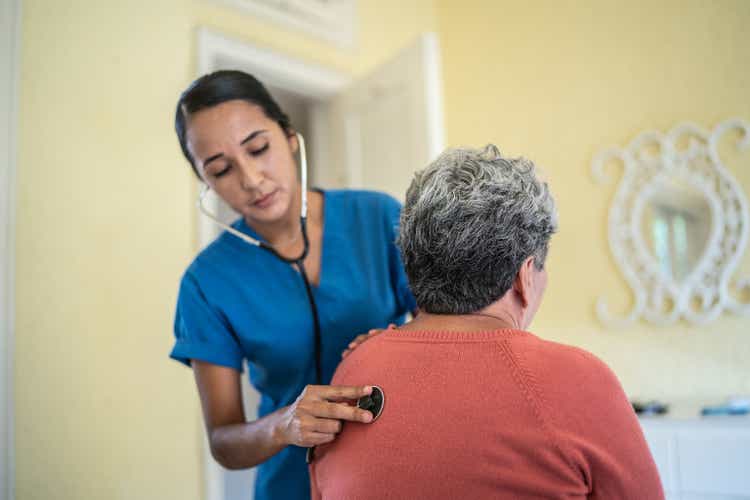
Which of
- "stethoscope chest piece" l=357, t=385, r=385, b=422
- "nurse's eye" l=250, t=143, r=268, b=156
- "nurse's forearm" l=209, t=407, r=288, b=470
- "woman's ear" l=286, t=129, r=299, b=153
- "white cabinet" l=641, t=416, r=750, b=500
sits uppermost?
"woman's ear" l=286, t=129, r=299, b=153

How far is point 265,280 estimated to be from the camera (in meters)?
1.15

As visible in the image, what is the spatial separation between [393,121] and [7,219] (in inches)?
52.7

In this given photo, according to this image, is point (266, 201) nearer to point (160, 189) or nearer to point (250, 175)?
point (250, 175)

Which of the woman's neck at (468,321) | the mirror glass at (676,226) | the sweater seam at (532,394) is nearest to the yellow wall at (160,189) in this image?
the mirror glass at (676,226)

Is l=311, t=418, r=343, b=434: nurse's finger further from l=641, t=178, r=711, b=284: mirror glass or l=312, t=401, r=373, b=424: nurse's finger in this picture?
l=641, t=178, r=711, b=284: mirror glass

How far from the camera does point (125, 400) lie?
1792 millimetres

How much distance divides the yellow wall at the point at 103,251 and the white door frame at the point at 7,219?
0.13ft

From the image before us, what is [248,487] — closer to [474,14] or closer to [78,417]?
[78,417]

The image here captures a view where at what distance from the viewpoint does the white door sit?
202 cm

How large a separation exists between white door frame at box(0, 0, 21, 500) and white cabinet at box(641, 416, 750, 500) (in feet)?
6.16

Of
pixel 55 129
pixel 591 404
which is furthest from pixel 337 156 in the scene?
pixel 591 404

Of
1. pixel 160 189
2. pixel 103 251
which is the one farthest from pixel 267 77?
pixel 103 251

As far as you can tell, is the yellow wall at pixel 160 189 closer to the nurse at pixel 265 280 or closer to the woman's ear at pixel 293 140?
the nurse at pixel 265 280

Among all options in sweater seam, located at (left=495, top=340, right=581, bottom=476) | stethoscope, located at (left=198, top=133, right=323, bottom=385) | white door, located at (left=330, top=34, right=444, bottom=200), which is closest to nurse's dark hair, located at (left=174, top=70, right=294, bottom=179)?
stethoscope, located at (left=198, top=133, right=323, bottom=385)
